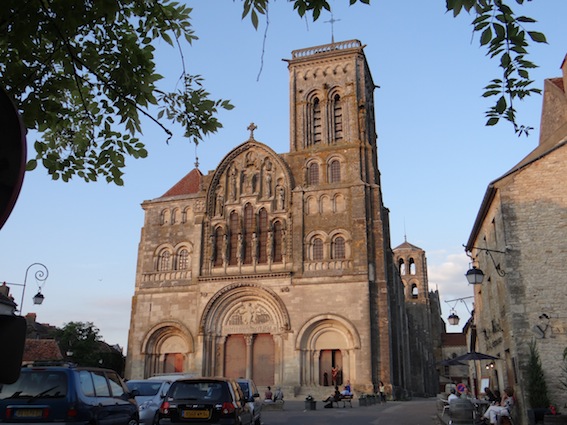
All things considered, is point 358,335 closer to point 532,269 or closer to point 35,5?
point 532,269

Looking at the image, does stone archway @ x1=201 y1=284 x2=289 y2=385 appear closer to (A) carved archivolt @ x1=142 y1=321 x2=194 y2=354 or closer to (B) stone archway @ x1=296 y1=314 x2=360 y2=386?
(B) stone archway @ x1=296 y1=314 x2=360 y2=386

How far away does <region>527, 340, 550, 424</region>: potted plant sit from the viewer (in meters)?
15.9

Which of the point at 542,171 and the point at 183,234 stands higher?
the point at 183,234

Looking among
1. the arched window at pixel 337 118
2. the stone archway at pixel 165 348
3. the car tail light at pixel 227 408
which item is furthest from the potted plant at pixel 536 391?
the arched window at pixel 337 118

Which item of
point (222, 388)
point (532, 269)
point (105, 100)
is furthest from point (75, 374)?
point (532, 269)

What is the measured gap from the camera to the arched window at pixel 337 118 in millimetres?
35719

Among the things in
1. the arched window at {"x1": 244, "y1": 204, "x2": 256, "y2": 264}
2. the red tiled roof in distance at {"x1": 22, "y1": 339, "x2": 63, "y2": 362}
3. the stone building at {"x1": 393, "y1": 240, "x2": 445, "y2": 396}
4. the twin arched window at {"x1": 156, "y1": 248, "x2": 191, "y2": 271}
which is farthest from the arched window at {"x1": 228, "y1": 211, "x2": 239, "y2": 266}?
the stone building at {"x1": 393, "y1": 240, "x2": 445, "y2": 396}

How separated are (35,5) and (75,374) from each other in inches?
238

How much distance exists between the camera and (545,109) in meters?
24.2

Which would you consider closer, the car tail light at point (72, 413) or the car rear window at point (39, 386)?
the car tail light at point (72, 413)

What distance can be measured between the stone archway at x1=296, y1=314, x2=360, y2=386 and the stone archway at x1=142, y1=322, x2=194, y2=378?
7.40 metres

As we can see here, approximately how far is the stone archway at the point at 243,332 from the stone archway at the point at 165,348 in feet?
5.89

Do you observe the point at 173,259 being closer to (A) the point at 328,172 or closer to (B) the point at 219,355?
(B) the point at 219,355

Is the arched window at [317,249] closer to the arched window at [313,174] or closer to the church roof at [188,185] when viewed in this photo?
the arched window at [313,174]
